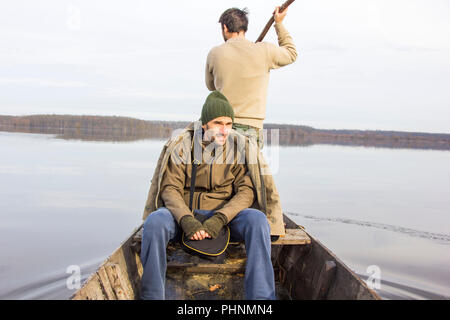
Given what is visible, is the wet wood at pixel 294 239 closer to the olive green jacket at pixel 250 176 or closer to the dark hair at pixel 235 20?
the olive green jacket at pixel 250 176

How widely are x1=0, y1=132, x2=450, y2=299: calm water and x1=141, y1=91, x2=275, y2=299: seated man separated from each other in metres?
1.03

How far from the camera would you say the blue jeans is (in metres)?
2.88

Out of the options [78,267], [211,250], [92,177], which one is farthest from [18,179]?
[211,250]

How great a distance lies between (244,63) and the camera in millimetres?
4176

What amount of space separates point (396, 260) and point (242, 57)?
456 cm

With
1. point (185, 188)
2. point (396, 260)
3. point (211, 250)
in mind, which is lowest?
point (396, 260)

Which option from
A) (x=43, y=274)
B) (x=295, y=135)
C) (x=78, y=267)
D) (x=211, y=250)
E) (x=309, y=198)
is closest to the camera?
(x=211, y=250)

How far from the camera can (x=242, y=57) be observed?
4.17 m

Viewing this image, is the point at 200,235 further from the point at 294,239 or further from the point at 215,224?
the point at 294,239

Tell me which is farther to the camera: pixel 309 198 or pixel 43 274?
pixel 309 198

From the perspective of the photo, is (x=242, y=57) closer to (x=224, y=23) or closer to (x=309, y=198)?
(x=224, y=23)

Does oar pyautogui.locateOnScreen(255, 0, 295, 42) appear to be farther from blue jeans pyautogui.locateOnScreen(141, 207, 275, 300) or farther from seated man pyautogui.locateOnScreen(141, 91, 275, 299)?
blue jeans pyautogui.locateOnScreen(141, 207, 275, 300)

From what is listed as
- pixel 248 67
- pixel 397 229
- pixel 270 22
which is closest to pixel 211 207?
pixel 248 67

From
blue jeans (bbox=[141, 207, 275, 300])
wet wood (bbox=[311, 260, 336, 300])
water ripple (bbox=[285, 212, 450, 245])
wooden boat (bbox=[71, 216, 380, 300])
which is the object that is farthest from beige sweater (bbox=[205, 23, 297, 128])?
water ripple (bbox=[285, 212, 450, 245])
